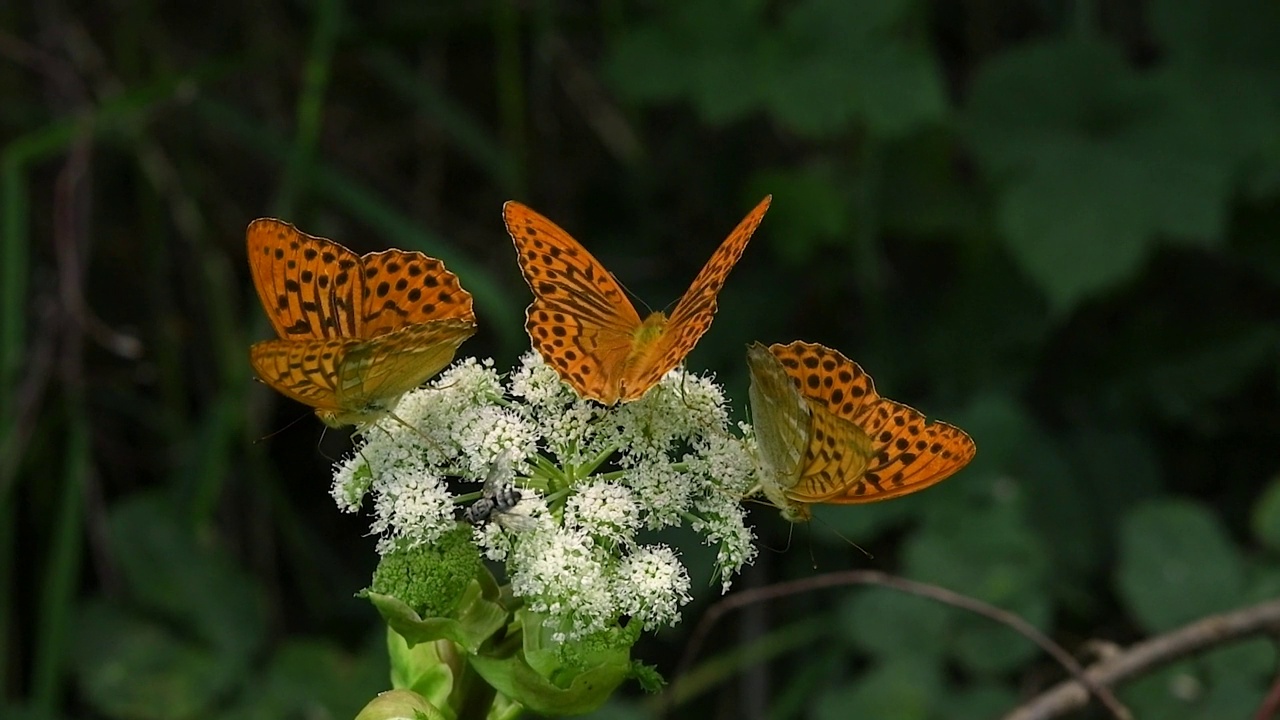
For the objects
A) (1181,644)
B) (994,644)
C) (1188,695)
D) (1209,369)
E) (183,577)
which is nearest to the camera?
(1181,644)

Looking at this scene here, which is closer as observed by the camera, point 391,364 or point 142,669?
point 391,364

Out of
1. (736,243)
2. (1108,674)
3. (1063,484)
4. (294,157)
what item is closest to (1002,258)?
(1063,484)

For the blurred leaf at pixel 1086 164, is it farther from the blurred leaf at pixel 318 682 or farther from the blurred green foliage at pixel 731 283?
A: the blurred leaf at pixel 318 682

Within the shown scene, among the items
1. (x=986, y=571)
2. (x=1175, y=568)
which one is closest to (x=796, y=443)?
(x=986, y=571)

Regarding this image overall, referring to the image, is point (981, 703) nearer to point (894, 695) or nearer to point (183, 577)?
point (894, 695)

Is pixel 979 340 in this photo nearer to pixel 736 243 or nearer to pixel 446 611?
pixel 736 243

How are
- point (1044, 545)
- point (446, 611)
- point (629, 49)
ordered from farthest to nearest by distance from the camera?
point (629, 49) < point (1044, 545) < point (446, 611)
